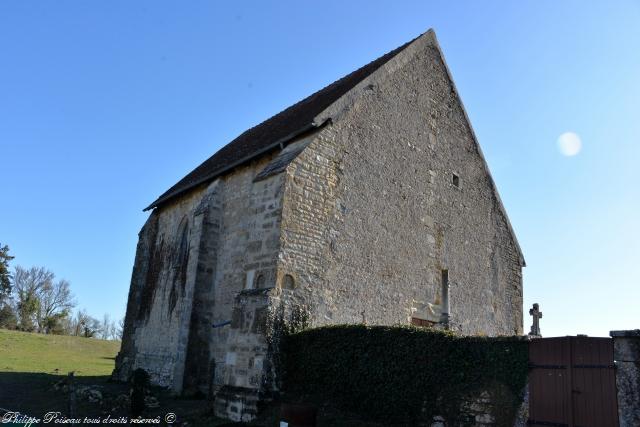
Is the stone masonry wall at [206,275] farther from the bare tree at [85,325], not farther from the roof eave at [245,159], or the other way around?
the bare tree at [85,325]

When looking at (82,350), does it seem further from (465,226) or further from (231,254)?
(465,226)

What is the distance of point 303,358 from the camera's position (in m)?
10.0

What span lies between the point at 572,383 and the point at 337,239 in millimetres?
5949

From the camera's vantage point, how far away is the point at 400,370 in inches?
342

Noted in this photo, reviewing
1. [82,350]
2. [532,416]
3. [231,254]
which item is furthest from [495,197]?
[82,350]

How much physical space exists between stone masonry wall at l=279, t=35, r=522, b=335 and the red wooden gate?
191 inches

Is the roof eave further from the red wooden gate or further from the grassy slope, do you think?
the grassy slope

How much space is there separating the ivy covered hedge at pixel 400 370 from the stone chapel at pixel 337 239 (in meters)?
0.83

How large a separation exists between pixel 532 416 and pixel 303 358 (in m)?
4.32

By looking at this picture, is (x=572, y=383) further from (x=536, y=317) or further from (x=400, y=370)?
(x=536, y=317)

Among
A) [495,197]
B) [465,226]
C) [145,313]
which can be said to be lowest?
[145,313]

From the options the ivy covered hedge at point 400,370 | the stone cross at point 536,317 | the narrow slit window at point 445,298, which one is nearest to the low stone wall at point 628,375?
the ivy covered hedge at point 400,370

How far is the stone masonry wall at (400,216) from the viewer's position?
11.5 metres

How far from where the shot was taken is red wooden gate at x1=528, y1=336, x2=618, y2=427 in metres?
6.92
